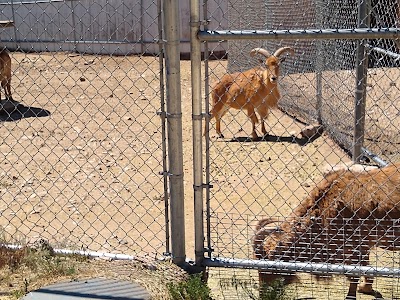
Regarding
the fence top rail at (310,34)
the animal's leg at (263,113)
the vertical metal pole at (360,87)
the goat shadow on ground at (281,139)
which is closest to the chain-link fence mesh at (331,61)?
the vertical metal pole at (360,87)

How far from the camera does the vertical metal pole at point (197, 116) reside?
11.8ft

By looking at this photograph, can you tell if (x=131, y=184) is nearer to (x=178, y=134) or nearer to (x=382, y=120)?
(x=178, y=134)

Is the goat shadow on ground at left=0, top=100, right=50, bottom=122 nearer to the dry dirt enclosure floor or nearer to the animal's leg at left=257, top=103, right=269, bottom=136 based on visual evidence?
the dry dirt enclosure floor

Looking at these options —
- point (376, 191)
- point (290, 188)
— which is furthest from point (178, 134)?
point (290, 188)

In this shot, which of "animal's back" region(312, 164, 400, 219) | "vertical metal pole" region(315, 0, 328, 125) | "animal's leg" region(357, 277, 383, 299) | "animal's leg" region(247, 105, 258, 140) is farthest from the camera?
"animal's leg" region(247, 105, 258, 140)

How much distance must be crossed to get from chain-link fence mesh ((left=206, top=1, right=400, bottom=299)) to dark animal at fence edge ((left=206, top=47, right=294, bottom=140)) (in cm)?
19

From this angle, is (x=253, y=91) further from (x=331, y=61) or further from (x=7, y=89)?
(x=7, y=89)

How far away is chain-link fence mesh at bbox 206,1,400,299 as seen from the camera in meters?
4.82

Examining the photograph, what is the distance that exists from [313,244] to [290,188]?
2.96 m

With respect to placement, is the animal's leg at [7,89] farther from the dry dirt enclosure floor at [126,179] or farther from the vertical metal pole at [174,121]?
the vertical metal pole at [174,121]

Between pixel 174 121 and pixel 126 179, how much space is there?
12.6ft

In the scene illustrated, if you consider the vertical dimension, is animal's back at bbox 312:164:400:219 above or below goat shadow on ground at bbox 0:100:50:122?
below

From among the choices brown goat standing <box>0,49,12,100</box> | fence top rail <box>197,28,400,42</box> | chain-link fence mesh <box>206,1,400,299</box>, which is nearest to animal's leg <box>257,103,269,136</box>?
chain-link fence mesh <box>206,1,400,299</box>

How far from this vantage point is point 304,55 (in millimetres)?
10922
